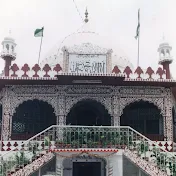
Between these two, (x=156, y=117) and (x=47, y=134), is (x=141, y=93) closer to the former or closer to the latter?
(x=156, y=117)

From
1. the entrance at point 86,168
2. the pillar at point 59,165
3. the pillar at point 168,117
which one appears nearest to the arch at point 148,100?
the pillar at point 168,117

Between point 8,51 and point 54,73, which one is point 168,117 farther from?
point 8,51

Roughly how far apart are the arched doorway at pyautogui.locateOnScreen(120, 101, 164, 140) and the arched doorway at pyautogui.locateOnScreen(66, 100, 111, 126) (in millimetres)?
1168

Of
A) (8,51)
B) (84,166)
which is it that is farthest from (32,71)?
(84,166)

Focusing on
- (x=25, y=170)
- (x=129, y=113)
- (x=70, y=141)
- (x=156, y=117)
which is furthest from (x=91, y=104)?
(x=25, y=170)

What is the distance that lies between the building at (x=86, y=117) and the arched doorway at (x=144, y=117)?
48 mm

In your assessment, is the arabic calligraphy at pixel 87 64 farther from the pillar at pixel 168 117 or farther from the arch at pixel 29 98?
the pillar at pixel 168 117

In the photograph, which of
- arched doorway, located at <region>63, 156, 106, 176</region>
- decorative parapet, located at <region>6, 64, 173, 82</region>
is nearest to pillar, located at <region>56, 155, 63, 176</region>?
arched doorway, located at <region>63, 156, 106, 176</region>

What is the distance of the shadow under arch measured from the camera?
15.7 m

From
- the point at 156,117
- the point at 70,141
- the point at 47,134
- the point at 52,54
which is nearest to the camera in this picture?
the point at 70,141

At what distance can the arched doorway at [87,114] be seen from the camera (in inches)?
732

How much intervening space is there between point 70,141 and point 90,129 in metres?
1.07

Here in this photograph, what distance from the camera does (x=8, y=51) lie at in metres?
17.1

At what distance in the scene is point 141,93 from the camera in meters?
16.8
